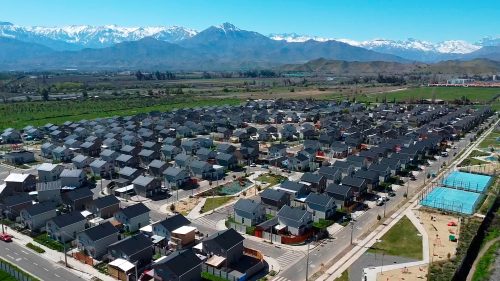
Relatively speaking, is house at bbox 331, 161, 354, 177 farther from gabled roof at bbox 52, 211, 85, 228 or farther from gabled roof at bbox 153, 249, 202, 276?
gabled roof at bbox 52, 211, 85, 228

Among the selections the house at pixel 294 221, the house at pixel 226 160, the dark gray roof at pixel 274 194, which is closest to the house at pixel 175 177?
the house at pixel 226 160

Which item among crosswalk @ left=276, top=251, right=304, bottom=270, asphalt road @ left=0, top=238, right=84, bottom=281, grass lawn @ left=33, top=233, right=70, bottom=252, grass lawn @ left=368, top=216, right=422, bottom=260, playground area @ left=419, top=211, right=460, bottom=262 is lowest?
asphalt road @ left=0, top=238, right=84, bottom=281

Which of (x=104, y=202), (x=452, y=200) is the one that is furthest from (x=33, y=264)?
(x=452, y=200)

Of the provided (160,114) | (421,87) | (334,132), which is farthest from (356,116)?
(421,87)

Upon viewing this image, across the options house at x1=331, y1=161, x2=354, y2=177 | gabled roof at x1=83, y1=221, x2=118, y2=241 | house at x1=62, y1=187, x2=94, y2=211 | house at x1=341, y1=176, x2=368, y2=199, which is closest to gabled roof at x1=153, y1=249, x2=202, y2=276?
gabled roof at x1=83, y1=221, x2=118, y2=241

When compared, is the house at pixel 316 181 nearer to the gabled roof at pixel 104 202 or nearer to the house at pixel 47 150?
the gabled roof at pixel 104 202

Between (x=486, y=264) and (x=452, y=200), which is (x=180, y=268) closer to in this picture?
(x=486, y=264)
